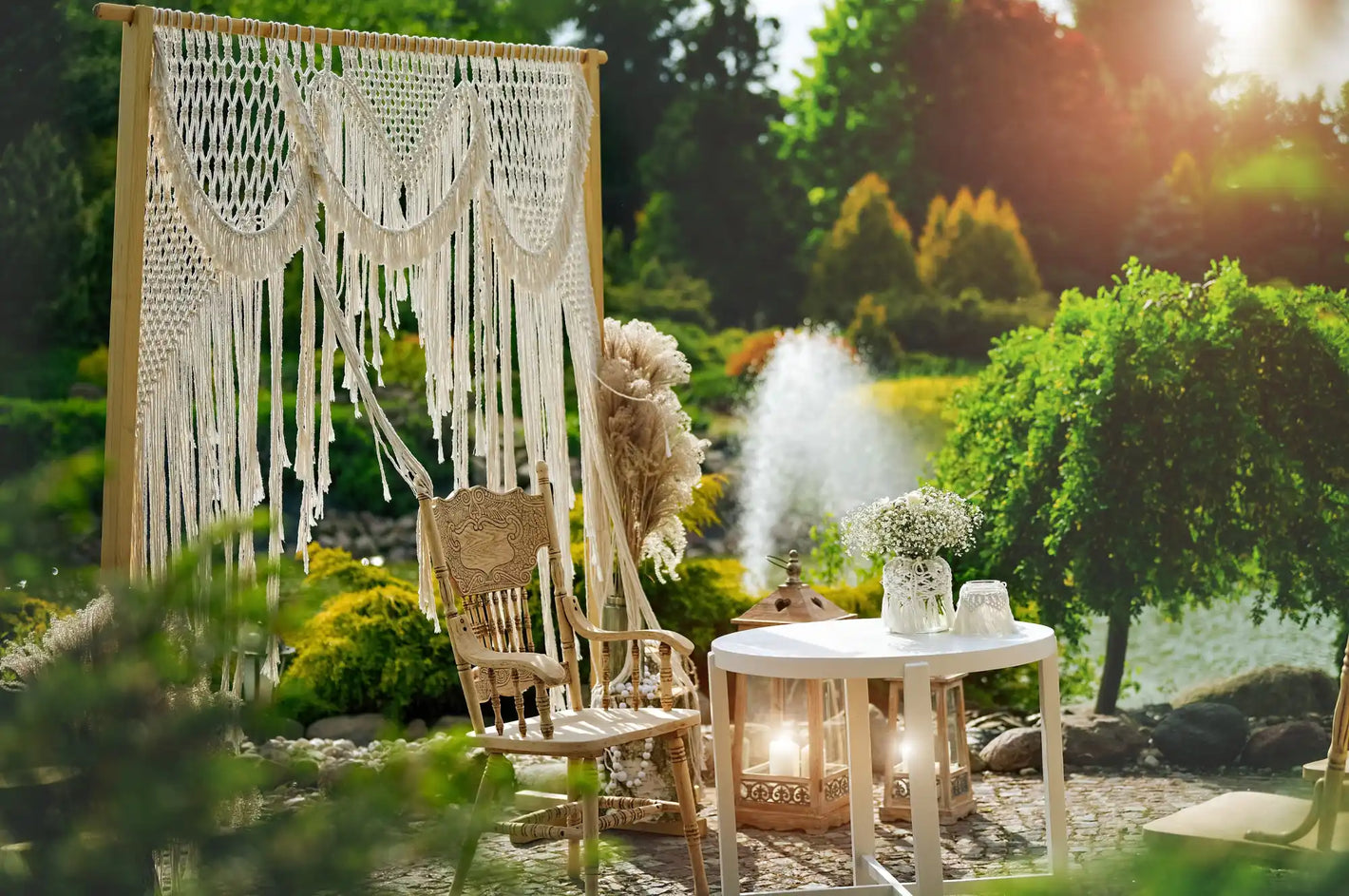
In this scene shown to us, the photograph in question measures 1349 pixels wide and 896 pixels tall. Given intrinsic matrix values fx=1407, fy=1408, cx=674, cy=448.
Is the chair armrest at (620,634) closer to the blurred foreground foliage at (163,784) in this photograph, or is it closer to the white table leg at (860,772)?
the white table leg at (860,772)

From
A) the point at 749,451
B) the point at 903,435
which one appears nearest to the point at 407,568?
the point at 749,451

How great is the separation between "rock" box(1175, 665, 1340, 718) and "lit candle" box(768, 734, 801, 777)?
2150 millimetres

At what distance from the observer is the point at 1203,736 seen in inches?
188

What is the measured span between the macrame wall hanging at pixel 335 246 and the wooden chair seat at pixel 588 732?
1.55ft

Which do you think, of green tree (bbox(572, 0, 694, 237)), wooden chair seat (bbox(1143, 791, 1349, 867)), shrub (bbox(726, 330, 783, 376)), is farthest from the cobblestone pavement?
green tree (bbox(572, 0, 694, 237))

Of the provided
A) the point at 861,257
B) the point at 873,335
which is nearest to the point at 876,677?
the point at 873,335

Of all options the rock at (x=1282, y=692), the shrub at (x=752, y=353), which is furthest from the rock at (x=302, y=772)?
the shrub at (x=752, y=353)

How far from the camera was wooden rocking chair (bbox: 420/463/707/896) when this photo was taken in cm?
298

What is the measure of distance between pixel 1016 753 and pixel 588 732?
2.07 meters

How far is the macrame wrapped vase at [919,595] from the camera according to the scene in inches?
128

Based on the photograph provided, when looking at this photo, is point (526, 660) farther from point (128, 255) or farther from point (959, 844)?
point (959, 844)

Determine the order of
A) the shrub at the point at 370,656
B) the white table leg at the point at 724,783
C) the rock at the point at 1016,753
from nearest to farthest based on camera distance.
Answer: the white table leg at the point at 724,783, the rock at the point at 1016,753, the shrub at the point at 370,656

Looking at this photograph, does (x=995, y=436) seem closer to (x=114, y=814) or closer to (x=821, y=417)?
(x=821, y=417)

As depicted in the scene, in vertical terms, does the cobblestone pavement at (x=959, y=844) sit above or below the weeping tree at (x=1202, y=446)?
below
